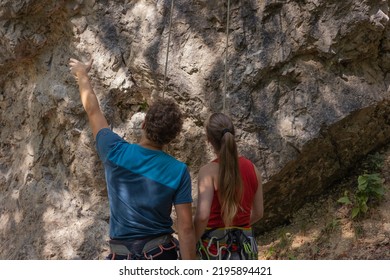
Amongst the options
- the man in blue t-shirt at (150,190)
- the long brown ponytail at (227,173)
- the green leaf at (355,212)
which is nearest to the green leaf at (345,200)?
the green leaf at (355,212)

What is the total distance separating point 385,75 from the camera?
5.13m

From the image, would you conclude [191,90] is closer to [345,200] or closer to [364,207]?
[345,200]

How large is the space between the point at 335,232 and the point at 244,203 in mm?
2173

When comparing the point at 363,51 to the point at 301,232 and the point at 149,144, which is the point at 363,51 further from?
the point at 149,144

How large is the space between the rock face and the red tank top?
1.65 m

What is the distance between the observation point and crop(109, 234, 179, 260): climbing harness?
284 centimetres

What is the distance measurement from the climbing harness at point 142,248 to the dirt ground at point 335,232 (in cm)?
239

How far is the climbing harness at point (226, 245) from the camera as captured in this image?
307cm

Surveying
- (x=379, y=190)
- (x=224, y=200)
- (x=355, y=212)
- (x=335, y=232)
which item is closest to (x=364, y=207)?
(x=355, y=212)

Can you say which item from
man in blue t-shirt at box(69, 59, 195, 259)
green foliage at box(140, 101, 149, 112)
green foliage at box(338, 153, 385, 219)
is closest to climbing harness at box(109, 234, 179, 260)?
man in blue t-shirt at box(69, 59, 195, 259)

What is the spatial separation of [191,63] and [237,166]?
2.13m

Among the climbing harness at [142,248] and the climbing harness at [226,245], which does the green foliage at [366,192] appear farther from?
the climbing harness at [142,248]

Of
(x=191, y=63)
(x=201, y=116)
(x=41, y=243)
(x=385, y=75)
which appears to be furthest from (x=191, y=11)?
(x=41, y=243)

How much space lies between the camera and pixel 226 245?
3.08m
